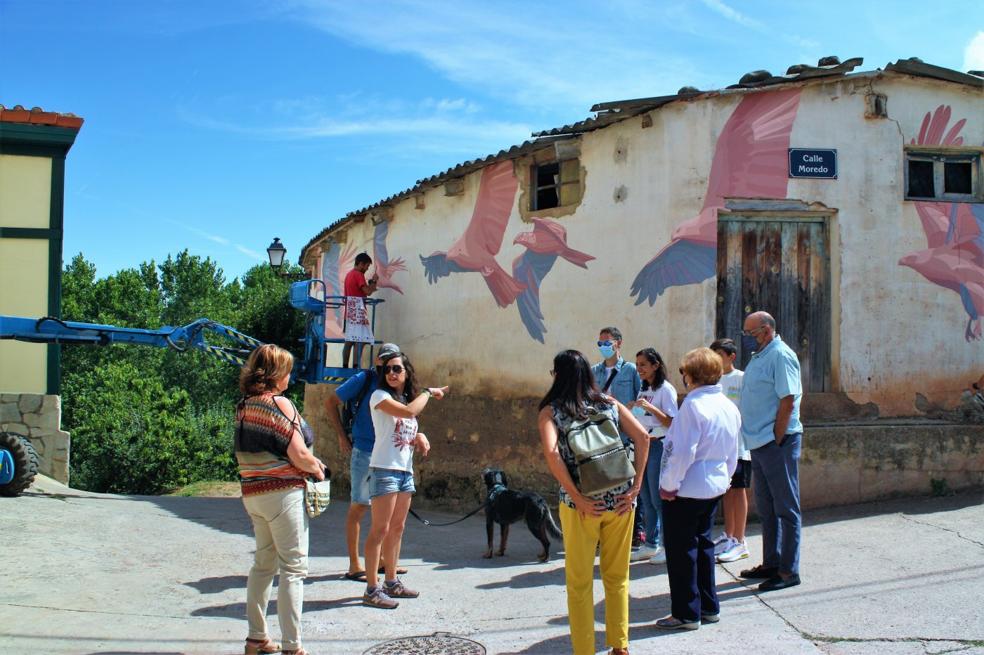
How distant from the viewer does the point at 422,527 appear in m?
8.53

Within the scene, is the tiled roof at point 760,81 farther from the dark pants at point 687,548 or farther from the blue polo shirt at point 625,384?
the dark pants at point 687,548

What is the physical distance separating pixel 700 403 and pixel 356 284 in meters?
6.91

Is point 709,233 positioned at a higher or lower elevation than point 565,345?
higher

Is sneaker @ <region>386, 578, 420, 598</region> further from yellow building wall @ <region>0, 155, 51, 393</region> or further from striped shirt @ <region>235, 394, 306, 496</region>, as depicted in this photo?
yellow building wall @ <region>0, 155, 51, 393</region>

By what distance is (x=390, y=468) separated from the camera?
17.8ft

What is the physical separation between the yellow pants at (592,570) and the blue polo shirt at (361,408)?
2138 mm

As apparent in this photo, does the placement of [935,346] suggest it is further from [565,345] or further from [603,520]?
[603,520]

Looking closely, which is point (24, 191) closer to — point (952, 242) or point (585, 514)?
point (585, 514)

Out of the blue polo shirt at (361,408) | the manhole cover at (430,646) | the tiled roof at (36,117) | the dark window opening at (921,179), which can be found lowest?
the manhole cover at (430,646)

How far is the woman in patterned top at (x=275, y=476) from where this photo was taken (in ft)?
14.0


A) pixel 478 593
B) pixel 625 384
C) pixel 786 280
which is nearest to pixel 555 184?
pixel 786 280

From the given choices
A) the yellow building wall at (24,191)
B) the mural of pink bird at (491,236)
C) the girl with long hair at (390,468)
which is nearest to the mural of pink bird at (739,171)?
the mural of pink bird at (491,236)

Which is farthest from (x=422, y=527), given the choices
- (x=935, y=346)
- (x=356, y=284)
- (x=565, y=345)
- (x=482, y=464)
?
(x=935, y=346)

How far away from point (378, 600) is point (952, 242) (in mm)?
6847
